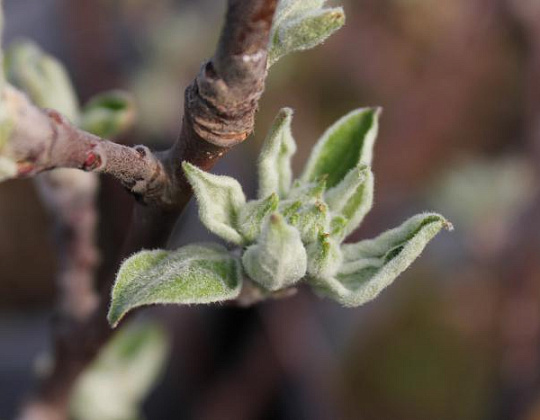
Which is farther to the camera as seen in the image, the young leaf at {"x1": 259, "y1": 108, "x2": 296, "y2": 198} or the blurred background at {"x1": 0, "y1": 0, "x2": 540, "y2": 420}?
the blurred background at {"x1": 0, "y1": 0, "x2": 540, "y2": 420}

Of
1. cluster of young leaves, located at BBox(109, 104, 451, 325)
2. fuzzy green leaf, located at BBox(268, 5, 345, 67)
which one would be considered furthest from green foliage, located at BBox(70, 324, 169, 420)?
fuzzy green leaf, located at BBox(268, 5, 345, 67)

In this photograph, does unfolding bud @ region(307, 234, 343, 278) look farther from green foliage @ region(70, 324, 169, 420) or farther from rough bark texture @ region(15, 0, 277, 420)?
green foliage @ region(70, 324, 169, 420)

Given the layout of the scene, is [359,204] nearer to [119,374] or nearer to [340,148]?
[340,148]

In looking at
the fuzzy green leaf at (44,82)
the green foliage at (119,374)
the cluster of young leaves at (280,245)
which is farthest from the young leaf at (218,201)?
the green foliage at (119,374)

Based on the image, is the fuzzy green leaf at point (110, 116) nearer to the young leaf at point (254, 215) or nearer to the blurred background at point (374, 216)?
the young leaf at point (254, 215)

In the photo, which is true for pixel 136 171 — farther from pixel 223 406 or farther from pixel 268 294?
pixel 223 406

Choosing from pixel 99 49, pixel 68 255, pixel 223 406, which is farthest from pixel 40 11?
pixel 68 255
